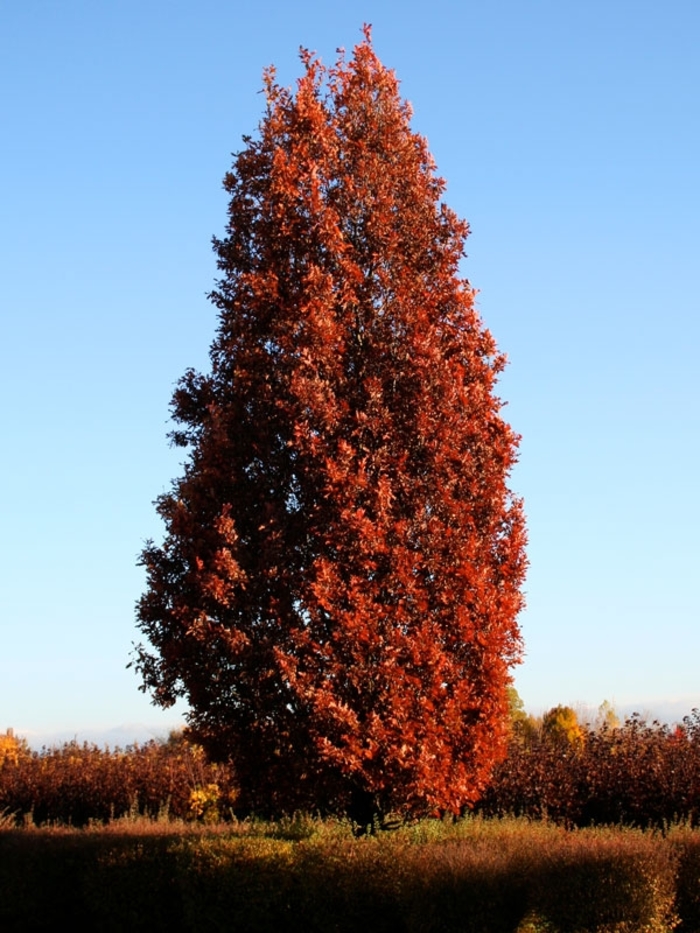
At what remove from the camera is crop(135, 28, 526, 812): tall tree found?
12.9 metres

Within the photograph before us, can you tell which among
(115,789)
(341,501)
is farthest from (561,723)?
(341,501)

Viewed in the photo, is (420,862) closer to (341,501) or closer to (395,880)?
(395,880)

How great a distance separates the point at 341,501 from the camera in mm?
12977

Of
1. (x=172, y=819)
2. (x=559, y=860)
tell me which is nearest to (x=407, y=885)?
(x=559, y=860)

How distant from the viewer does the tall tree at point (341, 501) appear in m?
12.9

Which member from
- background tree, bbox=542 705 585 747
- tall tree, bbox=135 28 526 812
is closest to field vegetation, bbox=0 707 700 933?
tall tree, bbox=135 28 526 812

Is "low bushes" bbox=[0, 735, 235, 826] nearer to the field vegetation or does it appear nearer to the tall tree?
the field vegetation

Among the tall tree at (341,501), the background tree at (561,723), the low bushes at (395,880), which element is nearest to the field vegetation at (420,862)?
the low bushes at (395,880)

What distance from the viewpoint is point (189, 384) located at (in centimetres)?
1496

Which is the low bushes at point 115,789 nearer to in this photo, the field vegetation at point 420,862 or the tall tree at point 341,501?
the field vegetation at point 420,862

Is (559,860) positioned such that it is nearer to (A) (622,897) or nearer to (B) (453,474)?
(A) (622,897)

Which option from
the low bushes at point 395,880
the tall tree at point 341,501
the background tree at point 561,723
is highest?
the tall tree at point 341,501

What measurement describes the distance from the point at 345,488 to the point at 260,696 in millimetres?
2631

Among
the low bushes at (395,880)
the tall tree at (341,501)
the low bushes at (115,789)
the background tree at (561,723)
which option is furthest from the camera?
the background tree at (561,723)
